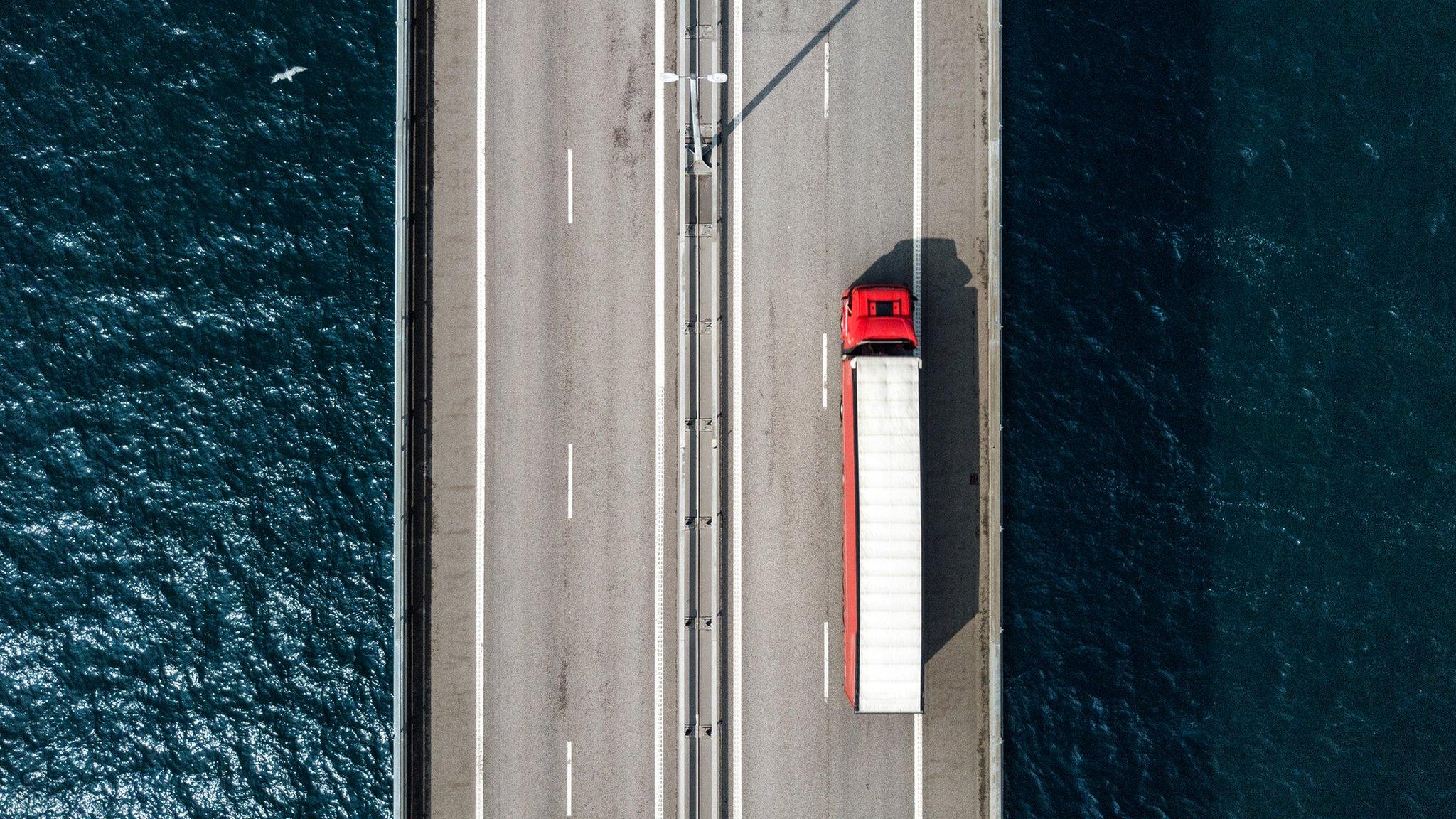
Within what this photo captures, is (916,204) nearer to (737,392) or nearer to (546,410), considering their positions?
(737,392)

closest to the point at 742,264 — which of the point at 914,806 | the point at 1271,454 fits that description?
the point at 914,806

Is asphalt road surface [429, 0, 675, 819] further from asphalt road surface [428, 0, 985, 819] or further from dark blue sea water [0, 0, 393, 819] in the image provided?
dark blue sea water [0, 0, 393, 819]

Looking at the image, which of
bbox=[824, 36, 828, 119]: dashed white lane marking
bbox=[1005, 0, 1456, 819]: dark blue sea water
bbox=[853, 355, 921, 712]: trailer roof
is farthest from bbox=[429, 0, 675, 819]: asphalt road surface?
bbox=[1005, 0, 1456, 819]: dark blue sea water

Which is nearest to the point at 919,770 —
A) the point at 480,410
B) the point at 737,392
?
the point at 737,392

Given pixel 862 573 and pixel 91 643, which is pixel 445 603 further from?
pixel 91 643

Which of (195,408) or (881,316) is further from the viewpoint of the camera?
(195,408)

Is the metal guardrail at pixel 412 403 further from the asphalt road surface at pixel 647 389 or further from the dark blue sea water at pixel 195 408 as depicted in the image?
the dark blue sea water at pixel 195 408

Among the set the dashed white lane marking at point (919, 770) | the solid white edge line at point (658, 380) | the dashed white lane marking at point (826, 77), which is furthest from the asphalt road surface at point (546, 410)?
the dashed white lane marking at point (919, 770)
